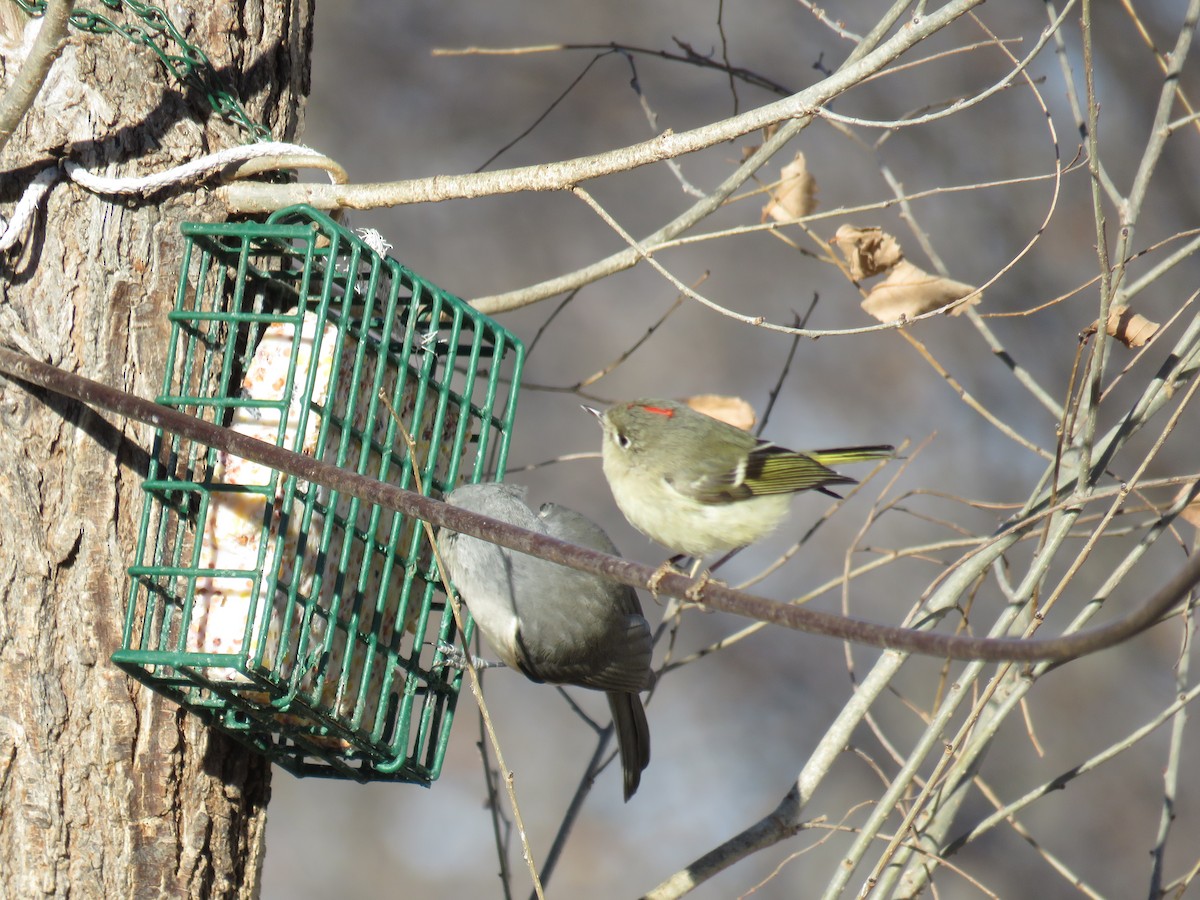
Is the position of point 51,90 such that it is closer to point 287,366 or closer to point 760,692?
point 287,366

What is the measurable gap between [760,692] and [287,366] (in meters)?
7.40

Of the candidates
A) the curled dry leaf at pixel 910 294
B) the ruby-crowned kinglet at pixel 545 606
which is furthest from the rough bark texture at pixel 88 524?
the curled dry leaf at pixel 910 294

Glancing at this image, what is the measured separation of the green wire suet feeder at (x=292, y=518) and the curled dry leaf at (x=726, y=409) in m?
0.79

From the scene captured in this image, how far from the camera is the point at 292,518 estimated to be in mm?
2939

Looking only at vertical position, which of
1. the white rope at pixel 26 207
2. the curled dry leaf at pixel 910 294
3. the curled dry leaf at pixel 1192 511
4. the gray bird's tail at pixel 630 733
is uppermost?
the white rope at pixel 26 207

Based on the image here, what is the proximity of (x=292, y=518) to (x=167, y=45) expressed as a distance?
1.15 m

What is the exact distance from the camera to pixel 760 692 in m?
9.91

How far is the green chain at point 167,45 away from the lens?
2.92m

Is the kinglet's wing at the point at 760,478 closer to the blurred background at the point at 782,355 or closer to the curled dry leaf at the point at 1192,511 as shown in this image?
the curled dry leaf at the point at 1192,511

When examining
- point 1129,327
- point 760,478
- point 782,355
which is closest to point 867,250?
point 1129,327

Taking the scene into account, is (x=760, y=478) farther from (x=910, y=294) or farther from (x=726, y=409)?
(x=910, y=294)

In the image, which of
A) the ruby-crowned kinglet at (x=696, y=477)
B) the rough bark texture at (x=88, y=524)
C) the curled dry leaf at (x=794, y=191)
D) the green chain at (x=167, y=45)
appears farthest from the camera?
the ruby-crowned kinglet at (x=696, y=477)

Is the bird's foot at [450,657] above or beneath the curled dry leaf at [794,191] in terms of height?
beneath

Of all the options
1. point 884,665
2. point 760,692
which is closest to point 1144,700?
point 760,692
